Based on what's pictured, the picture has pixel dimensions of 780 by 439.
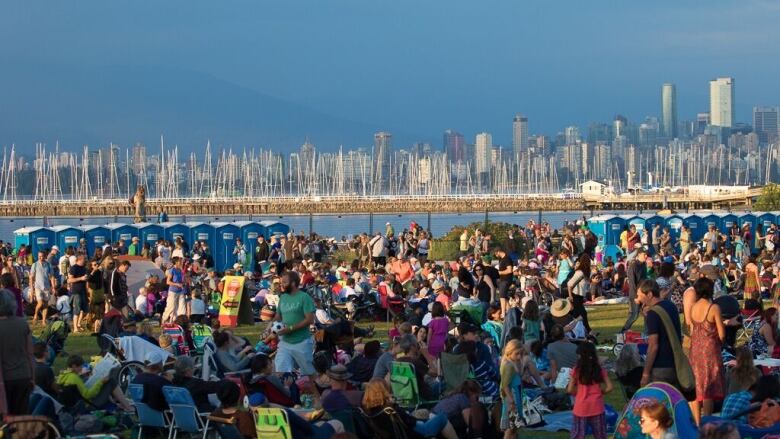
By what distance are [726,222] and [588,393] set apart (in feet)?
97.5

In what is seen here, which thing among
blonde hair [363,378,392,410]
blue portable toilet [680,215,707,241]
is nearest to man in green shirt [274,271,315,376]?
blonde hair [363,378,392,410]

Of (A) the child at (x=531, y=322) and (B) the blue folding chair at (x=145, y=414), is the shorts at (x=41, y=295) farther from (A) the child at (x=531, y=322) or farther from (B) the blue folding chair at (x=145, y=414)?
(B) the blue folding chair at (x=145, y=414)

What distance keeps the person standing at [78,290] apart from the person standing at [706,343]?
1120 centimetres

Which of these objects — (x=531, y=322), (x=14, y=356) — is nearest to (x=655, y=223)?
(x=531, y=322)

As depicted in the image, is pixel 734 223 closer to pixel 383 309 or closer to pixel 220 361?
pixel 383 309

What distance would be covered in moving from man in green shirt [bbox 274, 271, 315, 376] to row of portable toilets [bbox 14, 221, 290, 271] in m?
19.6

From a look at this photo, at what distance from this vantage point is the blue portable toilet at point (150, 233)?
32.3m

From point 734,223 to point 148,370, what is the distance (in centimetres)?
2848

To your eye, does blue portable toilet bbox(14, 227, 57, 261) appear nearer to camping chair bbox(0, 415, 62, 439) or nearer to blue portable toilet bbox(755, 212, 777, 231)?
blue portable toilet bbox(755, 212, 777, 231)

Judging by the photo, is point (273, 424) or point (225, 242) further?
point (225, 242)

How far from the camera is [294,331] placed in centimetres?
1201

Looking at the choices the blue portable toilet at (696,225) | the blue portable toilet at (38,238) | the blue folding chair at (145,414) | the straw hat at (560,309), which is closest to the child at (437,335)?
the straw hat at (560,309)

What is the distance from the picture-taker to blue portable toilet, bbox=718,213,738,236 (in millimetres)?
37425

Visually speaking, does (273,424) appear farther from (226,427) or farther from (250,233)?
(250,233)
